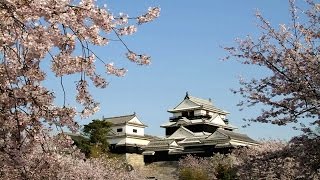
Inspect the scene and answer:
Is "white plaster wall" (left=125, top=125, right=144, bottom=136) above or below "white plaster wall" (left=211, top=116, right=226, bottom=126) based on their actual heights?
below

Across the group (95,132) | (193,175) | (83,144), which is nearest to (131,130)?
(95,132)

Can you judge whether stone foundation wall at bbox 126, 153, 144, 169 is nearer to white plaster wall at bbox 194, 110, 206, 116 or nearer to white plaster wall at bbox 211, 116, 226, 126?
white plaster wall at bbox 194, 110, 206, 116

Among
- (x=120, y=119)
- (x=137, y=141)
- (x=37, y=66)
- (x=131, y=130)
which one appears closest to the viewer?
(x=37, y=66)

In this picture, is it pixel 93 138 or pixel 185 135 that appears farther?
pixel 185 135

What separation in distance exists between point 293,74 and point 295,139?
1.34 m

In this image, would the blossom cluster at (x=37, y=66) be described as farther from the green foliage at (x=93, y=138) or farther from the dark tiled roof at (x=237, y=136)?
the dark tiled roof at (x=237, y=136)

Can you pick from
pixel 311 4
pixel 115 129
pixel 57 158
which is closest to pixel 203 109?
pixel 115 129

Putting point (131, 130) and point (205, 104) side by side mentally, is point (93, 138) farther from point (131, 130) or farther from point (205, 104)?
point (205, 104)

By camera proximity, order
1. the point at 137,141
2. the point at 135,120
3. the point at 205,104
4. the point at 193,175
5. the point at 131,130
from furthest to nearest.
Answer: the point at 205,104 < the point at 135,120 < the point at 131,130 < the point at 137,141 < the point at 193,175

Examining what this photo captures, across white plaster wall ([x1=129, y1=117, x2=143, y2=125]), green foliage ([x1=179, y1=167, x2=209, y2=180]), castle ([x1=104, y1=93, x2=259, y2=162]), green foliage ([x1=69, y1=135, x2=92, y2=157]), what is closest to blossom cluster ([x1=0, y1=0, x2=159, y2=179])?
green foliage ([x1=179, y1=167, x2=209, y2=180])

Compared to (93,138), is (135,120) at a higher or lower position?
higher

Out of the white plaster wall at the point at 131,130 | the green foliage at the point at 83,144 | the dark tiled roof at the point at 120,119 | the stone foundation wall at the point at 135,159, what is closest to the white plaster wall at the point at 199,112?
the white plaster wall at the point at 131,130

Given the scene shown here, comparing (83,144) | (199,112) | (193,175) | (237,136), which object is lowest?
(193,175)

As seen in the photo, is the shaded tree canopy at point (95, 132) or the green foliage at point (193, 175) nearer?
the green foliage at point (193, 175)
